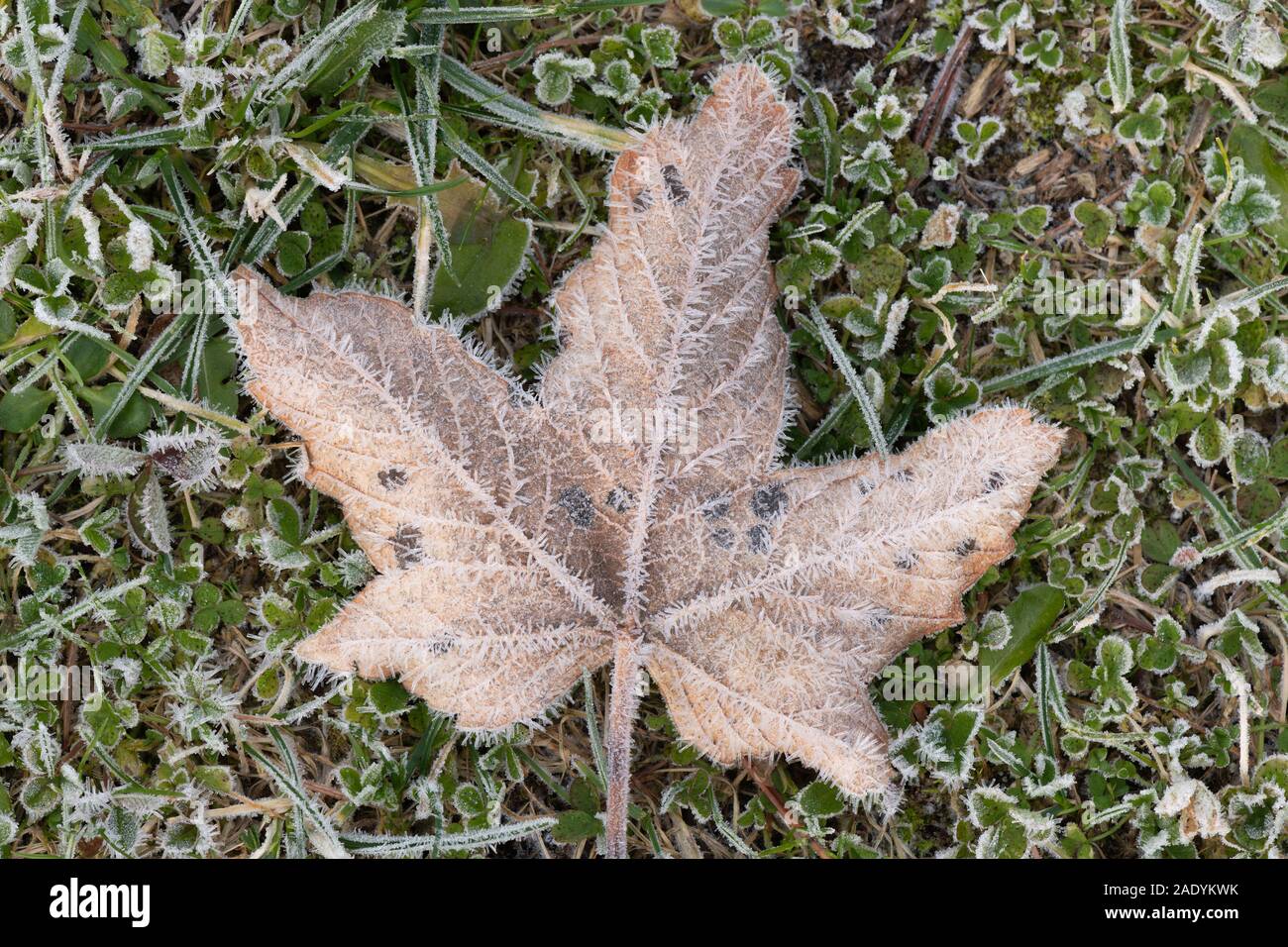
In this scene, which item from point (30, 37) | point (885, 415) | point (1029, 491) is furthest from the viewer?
point (885, 415)

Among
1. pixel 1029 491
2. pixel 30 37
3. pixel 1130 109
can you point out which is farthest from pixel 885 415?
pixel 30 37

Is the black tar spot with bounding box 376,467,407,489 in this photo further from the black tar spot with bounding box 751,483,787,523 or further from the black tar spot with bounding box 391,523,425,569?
the black tar spot with bounding box 751,483,787,523

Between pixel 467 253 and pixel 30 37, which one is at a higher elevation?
pixel 30 37

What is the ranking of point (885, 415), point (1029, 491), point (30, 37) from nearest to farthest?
point (1029, 491) → point (30, 37) → point (885, 415)

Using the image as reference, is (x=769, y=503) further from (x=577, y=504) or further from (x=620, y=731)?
(x=620, y=731)

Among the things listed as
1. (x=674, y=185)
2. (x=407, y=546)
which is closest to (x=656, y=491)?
(x=407, y=546)
